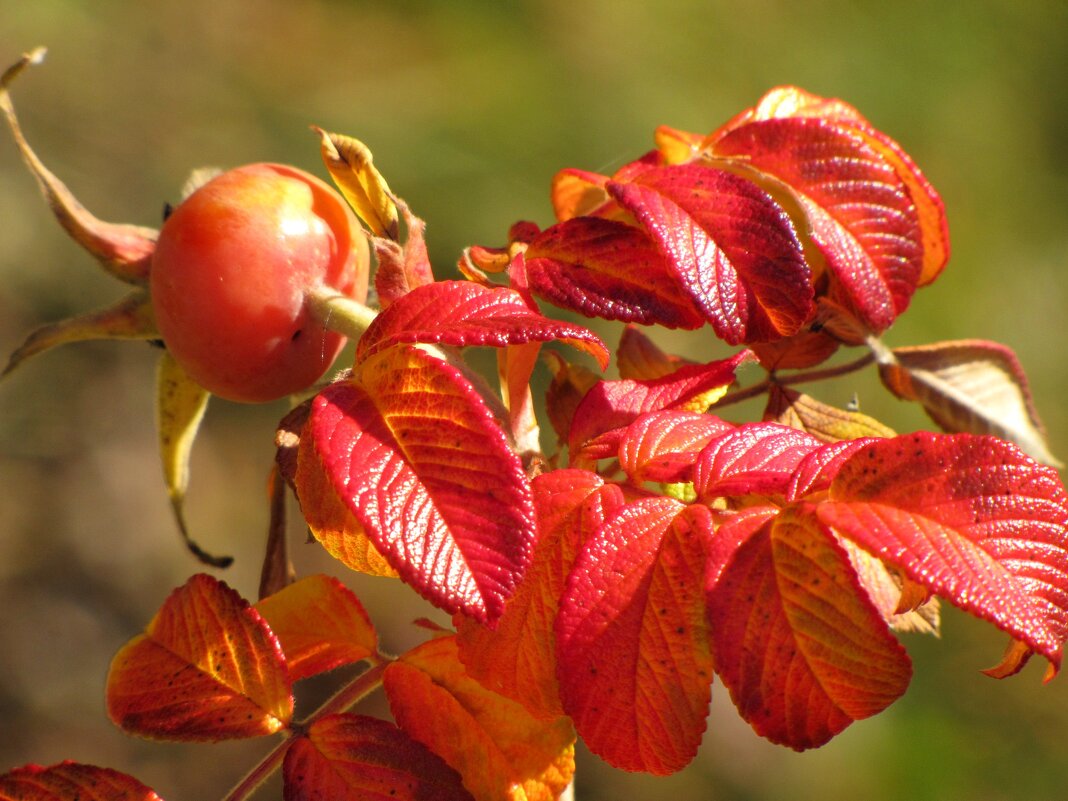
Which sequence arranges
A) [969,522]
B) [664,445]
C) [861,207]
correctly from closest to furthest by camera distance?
[969,522] → [664,445] → [861,207]

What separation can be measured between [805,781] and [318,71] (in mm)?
1853

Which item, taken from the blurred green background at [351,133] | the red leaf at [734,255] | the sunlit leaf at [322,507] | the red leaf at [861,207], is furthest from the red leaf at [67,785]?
the blurred green background at [351,133]

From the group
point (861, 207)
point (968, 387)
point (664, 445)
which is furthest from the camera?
point (968, 387)

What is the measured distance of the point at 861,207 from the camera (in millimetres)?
681

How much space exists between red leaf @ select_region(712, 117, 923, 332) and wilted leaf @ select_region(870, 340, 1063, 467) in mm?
94

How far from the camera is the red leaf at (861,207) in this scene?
678 millimetres

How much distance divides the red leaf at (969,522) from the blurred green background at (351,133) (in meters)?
1.88

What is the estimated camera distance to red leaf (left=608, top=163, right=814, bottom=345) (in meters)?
0.59

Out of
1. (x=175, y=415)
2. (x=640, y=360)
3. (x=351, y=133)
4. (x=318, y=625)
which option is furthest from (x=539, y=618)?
(x=351, y=133)

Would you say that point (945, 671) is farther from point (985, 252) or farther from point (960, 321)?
point (985, 252)

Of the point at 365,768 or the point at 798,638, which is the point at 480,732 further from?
the point at 798,638

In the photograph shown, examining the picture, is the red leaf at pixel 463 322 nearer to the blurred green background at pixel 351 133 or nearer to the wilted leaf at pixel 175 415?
the wilted leaf at pixel 175 415

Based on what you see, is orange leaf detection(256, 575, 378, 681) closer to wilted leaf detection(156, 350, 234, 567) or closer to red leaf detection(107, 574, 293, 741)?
red leaf detection(107, 574, 293, 741)

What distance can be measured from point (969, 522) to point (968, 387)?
0.35 meters
